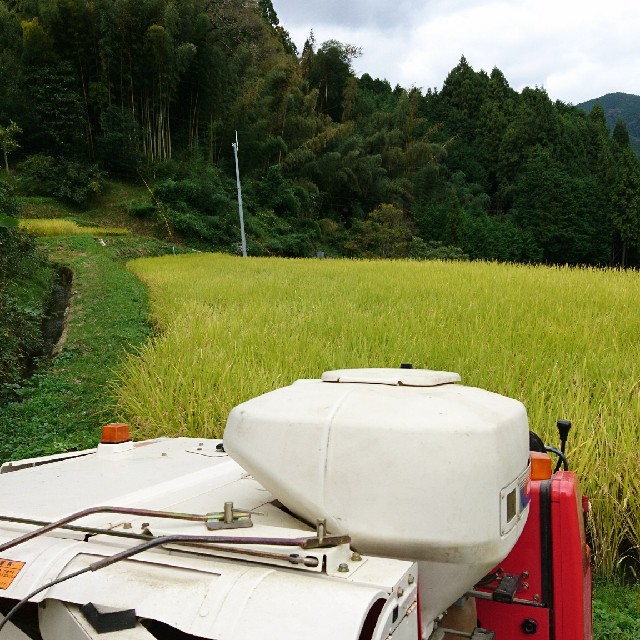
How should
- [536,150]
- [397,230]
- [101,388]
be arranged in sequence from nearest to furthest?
[101,388], [397,230], [536,150]

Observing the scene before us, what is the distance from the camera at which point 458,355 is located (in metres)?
4.39

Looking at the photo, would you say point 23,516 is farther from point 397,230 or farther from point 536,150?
point 536,150

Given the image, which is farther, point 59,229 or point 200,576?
point 59,229

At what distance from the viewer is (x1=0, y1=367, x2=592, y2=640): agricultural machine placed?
1098mm

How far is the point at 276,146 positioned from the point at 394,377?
106 feet

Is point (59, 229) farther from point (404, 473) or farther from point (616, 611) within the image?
point (404, 473)

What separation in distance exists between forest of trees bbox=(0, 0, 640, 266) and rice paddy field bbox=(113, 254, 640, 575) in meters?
12.6

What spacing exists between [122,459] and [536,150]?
153 feet

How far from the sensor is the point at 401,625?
1.13m

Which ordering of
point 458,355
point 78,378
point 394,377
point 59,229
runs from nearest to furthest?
1. point 394,377
2. point 458,355
3. point 78,378
4. point 59,229

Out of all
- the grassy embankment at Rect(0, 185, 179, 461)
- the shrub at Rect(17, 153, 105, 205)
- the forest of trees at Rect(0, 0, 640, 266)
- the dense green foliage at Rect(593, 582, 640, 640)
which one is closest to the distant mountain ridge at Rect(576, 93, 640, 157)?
the forest of trees at Rect(0, 0, 640, 266)

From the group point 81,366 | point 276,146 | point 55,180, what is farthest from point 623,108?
point 81,366

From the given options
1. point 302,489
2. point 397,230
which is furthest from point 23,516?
point 397,230

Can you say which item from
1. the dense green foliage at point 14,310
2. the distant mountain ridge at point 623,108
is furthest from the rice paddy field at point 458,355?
the distant mountain ridge at point 623,108
